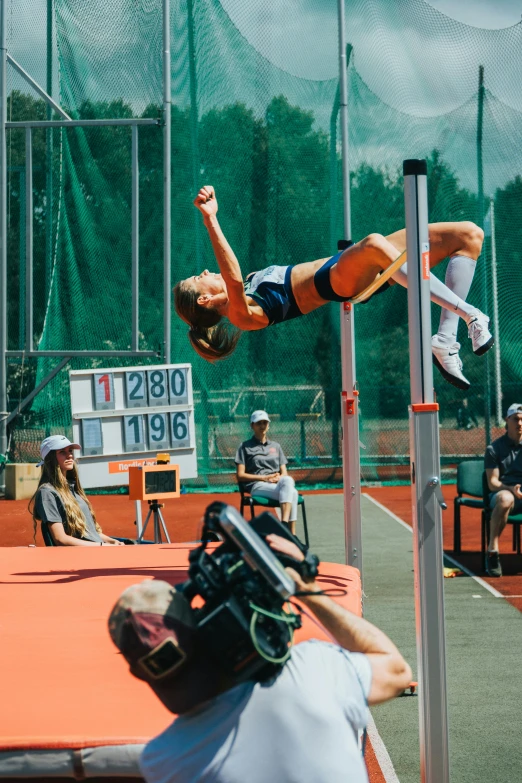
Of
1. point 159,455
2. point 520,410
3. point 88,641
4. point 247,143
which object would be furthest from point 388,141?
point 88,641

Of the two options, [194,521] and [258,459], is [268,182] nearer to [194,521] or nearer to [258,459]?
[194,521]

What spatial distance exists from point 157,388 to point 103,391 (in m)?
0.46

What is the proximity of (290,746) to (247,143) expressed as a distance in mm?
10160

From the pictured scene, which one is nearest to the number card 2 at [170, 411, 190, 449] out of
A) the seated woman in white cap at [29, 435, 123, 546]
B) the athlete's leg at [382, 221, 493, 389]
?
the seated woman in white cap at [29, 435, 123, 546]

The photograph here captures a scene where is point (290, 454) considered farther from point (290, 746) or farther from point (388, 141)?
point (290, 746)

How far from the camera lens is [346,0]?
10938mm

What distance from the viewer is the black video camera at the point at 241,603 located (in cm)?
156

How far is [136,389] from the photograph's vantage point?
732cm

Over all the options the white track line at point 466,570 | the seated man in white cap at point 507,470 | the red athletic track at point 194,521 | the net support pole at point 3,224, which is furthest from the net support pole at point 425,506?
the net support pole at point 3,224

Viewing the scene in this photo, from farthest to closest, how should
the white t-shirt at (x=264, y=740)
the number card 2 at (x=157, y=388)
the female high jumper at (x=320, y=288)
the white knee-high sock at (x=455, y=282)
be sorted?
the number card 2 at (x=157, y=388), the white knee-high sock at (x=455, y=282), the female high jumper at (x=320, y=288), the white t-shirt at (x=264, y=740)

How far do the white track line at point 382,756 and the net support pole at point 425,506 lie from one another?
548 millimetres

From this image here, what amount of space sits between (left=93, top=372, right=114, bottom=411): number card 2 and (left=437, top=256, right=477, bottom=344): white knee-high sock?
12.4ft

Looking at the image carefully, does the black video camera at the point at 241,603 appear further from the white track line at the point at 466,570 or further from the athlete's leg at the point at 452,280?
the white track line at the point at 466,570

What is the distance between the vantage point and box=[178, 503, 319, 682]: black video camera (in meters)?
1.56
